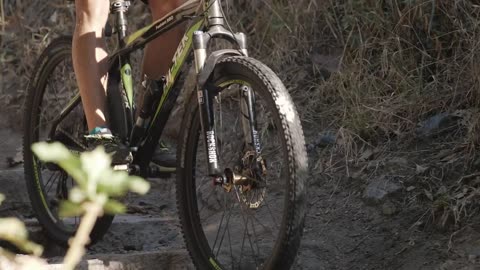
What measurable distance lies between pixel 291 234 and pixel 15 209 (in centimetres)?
223

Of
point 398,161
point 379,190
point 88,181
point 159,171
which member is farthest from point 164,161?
point 88,181

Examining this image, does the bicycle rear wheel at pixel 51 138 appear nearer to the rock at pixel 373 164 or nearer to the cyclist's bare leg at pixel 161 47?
the cyclist's bare leg at pixel 161 47

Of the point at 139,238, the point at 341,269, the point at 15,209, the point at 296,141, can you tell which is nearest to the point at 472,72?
the point at 341,269

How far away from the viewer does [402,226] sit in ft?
10.1

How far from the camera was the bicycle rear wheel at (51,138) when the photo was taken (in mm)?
3570

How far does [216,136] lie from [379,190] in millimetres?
899

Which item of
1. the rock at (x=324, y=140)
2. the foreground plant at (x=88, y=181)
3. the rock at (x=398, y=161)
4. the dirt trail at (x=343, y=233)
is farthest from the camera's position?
the rock at (x=324, y=140)

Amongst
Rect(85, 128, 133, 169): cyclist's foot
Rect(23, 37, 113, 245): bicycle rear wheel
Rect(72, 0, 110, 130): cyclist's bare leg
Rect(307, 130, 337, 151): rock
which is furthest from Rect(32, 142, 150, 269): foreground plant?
Rect(307, 130, 337, 151): rock

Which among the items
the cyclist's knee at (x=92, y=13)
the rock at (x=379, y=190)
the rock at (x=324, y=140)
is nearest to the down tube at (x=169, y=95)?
the cyclist's knee at (x=92, y=13)

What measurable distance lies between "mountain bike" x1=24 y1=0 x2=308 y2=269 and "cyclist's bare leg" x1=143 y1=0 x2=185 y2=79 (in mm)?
82

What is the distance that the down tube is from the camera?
2.85 m

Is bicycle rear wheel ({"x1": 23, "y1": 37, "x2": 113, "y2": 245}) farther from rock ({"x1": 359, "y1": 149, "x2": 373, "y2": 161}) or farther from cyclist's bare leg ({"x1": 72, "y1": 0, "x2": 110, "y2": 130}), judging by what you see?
rock ({"x1": 359, "y1": 149, "x2": 373, "y2": 161})

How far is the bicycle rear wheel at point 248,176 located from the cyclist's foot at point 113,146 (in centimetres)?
22

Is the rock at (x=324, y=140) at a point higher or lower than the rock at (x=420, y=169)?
higher
